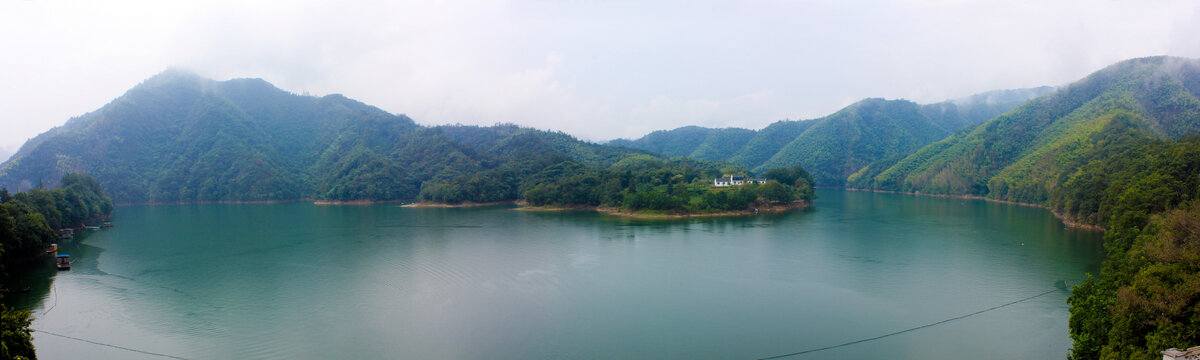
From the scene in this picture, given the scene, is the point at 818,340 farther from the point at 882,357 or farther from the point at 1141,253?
the point at 1141,253

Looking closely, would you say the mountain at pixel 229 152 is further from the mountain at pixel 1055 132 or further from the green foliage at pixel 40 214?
the mountain at pixel 1055 132

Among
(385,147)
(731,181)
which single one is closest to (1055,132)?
(731,181)

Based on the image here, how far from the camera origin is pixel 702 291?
18938 millimetres

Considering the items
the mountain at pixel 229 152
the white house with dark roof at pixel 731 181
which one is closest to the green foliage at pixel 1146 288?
the white house with dark roof at pixel 731 181

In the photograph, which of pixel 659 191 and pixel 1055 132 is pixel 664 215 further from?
pixel 1055 132

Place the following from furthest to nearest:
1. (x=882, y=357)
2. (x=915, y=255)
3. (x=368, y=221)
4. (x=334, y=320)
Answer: (x=368, y=221), (x=915, y=255), (x=334, y=320), (x=882, y=357)

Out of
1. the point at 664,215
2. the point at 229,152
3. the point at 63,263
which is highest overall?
the point at 229,152

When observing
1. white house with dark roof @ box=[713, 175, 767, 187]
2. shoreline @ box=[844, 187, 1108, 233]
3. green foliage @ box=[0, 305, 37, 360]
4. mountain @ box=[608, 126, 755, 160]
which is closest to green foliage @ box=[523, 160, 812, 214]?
white house with dark roof @ box=[713, 175, 767, 187]

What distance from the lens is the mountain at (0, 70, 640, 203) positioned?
70.0 m

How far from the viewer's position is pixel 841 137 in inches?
4648

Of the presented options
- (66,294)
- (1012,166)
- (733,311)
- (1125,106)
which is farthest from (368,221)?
(1125,106)

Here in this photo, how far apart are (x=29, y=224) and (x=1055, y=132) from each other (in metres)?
88.0

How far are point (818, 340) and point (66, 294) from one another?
23021 millimetres

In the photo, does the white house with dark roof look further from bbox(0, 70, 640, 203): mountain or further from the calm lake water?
bbox(0, 70, 640, 203): mountain
